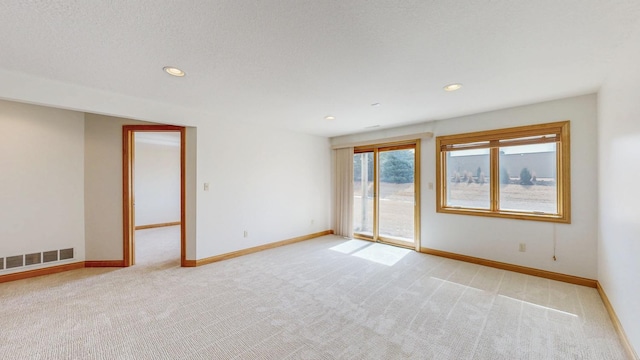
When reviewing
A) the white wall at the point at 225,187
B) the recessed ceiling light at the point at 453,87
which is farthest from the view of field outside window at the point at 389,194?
the recessed ceiling light at the point at 453,87

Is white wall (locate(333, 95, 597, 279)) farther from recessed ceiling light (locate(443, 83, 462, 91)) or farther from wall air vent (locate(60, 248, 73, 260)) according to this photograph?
wall air vent (locate(60, 248, 73, 260))

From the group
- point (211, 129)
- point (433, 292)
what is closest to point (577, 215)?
point (433, 292)

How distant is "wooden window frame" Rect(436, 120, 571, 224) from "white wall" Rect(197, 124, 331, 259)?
2506mm

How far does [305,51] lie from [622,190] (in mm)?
2787

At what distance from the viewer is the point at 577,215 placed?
2.93 metres

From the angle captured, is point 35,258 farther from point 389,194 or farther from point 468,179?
point 468,179

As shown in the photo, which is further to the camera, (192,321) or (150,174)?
(150,174)

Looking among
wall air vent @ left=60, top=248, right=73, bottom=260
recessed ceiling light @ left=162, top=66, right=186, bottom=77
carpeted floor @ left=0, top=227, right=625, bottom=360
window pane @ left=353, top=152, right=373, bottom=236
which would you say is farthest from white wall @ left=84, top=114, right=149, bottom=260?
window pane @ left=353, top=152, right=373, bottom=236

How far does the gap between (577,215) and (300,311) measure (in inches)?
136

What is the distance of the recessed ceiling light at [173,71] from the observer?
219 cm

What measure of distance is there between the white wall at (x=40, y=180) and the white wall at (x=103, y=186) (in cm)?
8

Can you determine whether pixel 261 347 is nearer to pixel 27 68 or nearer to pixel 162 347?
pixel 162 347

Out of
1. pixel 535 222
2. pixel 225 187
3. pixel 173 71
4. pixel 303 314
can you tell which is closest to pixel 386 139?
pixel 535 222

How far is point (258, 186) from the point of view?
174 inches
